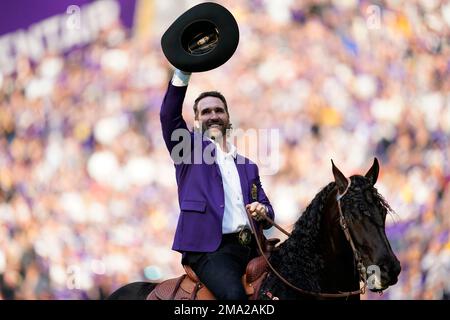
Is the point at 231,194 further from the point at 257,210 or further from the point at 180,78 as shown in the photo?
the point at 180,78

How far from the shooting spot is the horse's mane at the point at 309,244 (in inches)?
134

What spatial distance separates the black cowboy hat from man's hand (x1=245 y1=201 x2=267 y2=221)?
0.69m

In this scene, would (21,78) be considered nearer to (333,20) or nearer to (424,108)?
(333,20)

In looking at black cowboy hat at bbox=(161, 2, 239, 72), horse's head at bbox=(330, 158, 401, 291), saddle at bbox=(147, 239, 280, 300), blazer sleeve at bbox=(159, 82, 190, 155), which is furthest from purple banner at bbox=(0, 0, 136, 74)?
horse's head at bbox=(330, 158, 401, 291)

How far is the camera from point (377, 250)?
3230mm

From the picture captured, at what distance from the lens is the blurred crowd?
6934mm

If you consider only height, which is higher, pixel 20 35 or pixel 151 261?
pixel 20 35

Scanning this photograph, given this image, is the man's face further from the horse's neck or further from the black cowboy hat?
the horse's neck

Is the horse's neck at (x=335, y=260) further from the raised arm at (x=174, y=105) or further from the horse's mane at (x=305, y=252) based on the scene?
the raised arm at (x=174, y=105)

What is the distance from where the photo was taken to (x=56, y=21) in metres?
7.13

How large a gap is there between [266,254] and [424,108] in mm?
3932
